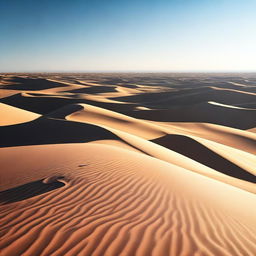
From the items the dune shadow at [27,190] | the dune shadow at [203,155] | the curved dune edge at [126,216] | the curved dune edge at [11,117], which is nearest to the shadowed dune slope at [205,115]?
the curved dune edge at [11,117]

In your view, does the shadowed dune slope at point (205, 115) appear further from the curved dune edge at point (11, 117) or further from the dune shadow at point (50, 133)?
the dune shadow at point (50, 133)

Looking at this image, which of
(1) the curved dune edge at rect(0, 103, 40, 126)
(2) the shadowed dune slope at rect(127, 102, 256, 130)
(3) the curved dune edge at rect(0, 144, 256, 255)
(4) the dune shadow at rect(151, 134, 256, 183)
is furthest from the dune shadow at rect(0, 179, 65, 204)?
(2) the shadowed dune slope at rect(127, 102, 256, 130)

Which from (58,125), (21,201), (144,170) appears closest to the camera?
(21,201)

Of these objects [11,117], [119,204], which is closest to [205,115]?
[11,117]

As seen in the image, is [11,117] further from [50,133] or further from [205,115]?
[205,115]

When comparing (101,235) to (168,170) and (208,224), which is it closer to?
(208,224)

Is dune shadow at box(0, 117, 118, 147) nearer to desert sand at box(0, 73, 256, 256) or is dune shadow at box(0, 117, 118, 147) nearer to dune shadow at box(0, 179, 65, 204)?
desert sand at box(0, 73, 256, 256)

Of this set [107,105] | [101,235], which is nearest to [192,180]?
[101,235]
